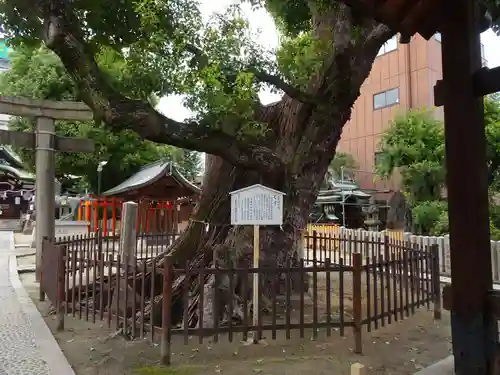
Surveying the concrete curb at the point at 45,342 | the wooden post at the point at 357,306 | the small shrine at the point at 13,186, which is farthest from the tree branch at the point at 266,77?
the small shrine at the point at 13,186

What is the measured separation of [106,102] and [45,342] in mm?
3111

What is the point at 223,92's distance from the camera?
6117 millimetres

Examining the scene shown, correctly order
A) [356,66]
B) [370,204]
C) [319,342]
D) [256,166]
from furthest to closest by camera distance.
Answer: [370,204], [356,66], [256,166], [319,342]

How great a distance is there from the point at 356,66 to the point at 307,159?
6.57 feet

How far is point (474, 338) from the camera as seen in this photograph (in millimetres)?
3518

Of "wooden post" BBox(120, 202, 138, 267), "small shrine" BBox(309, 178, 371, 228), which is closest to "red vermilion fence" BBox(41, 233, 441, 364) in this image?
"wooden post" BBox(120, 202, 138, 267)

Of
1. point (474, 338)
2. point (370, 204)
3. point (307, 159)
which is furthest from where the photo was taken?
point (370, 204)

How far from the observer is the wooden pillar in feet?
11.6

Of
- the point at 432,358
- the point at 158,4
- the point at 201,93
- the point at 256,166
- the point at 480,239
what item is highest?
the point at 158,4

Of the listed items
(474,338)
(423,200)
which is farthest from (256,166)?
(423,200)

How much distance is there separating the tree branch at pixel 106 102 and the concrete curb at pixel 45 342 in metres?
2.78

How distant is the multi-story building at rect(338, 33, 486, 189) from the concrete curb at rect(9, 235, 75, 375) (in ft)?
69.1

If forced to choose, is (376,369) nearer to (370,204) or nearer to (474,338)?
(474,338)

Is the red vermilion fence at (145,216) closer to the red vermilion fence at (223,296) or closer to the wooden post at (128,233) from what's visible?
the wooden post at (128,233)
